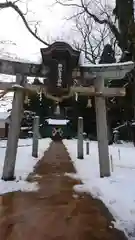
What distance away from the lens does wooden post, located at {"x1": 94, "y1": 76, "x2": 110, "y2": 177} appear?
365 inches

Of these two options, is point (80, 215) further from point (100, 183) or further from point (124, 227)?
point (100, 183)

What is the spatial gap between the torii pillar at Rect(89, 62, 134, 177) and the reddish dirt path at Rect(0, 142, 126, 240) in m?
1.77

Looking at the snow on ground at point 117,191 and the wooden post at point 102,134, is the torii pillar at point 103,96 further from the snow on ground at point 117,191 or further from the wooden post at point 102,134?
the snow on ground at point 117,191

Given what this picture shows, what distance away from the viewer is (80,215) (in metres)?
5.57

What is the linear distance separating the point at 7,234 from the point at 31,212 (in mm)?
1221

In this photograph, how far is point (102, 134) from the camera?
941 centimetres

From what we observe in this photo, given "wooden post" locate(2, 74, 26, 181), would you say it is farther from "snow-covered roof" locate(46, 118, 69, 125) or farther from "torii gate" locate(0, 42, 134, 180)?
"snow-covered roof" locate(46, 118, 69, 125)

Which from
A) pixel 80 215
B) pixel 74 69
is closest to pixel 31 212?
pixel 80 215

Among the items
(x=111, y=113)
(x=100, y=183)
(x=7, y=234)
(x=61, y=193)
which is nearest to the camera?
(x=7, y=234)

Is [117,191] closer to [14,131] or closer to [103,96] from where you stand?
[103,96]

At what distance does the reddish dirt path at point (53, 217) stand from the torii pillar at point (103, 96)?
1.77m

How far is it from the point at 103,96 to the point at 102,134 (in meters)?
1.14

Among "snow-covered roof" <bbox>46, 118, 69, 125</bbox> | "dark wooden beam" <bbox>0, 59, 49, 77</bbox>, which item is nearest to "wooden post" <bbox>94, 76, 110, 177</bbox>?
"dark wooden beam" <bbox>0, 59, 49, 77</bbox>

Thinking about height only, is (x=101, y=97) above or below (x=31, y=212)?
above
